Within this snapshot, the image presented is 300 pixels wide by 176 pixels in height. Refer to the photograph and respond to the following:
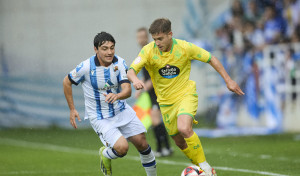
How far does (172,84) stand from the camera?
803cm

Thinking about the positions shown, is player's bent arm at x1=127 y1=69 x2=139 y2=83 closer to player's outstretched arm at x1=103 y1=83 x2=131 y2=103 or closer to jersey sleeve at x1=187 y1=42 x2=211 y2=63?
player's outstretched arm at x1=103 y1=83 x2=131 y2=103

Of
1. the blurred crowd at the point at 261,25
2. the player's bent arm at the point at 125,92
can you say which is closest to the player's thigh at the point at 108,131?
the player's bent arm at the point at 125,92

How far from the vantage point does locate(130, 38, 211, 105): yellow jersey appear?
26.0 ft

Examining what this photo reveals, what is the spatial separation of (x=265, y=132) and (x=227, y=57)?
244 centimetres

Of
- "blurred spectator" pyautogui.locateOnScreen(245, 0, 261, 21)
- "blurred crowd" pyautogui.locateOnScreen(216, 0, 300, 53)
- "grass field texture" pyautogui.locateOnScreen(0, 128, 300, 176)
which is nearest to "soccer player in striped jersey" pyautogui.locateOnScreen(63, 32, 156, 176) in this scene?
"grass field texture" pyautogui.locateOnScreen(0, 128, 300, 176)

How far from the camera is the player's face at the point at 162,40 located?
25.3ft

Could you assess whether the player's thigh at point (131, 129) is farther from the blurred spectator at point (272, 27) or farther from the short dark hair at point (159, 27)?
the blurred spectator at point (272, 27)

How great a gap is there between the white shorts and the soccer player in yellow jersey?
39 centimetres

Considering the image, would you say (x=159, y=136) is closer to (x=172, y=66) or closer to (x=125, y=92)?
(x=172, y=66)

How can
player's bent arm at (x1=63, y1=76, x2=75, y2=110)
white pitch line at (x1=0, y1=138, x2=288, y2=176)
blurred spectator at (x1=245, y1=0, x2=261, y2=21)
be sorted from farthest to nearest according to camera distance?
1. blurred spectator at (x1=245, y1=0, x2=261, y2=21)
2. white pitch line at (x1=0, y1=138, x2=288, y2=176)
3. player's bent arm at (x1=63, y1=76, x2=75, y2=110)

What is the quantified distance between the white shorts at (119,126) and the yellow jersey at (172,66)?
0.44 meters

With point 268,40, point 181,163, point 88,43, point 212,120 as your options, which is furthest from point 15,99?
point 181,163

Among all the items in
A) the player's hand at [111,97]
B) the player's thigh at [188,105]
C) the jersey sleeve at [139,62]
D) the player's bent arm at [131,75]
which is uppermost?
the jersey sleeve at [139,62]

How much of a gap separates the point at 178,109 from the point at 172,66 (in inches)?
20.9
